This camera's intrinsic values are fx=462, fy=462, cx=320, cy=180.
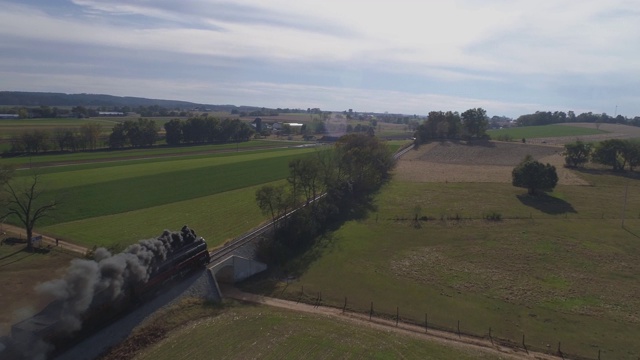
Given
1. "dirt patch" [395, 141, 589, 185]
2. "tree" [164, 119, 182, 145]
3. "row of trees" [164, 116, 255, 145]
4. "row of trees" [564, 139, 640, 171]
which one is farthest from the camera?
"row of trees" [164, 116, 255, 145]

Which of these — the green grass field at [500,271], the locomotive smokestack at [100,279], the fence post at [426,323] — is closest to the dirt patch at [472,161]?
the green grass field at [500,271]

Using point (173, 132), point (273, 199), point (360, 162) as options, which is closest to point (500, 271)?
point (273, 199)

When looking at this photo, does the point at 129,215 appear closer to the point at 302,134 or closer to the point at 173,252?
the point at 173,252

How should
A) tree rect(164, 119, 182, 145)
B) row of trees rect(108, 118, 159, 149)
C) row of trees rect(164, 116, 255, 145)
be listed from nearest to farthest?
row of trees rect(108, 118, 159, 149), tree rect(164, 119, 182, 145), row of trees rect(164, 116, 255, 145)

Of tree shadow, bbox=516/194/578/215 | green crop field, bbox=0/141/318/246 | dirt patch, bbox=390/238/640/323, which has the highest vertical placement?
tree shadow, bbox=516/194/578/215

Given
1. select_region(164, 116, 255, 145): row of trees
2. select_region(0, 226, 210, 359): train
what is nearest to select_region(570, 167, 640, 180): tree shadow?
select_region(0, 226, 210, 359): train

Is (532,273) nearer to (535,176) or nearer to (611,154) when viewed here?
(535,176)

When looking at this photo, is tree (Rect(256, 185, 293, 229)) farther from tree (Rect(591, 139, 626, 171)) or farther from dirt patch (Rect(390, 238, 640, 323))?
tree (Rect(591, 139, 626, 171))
